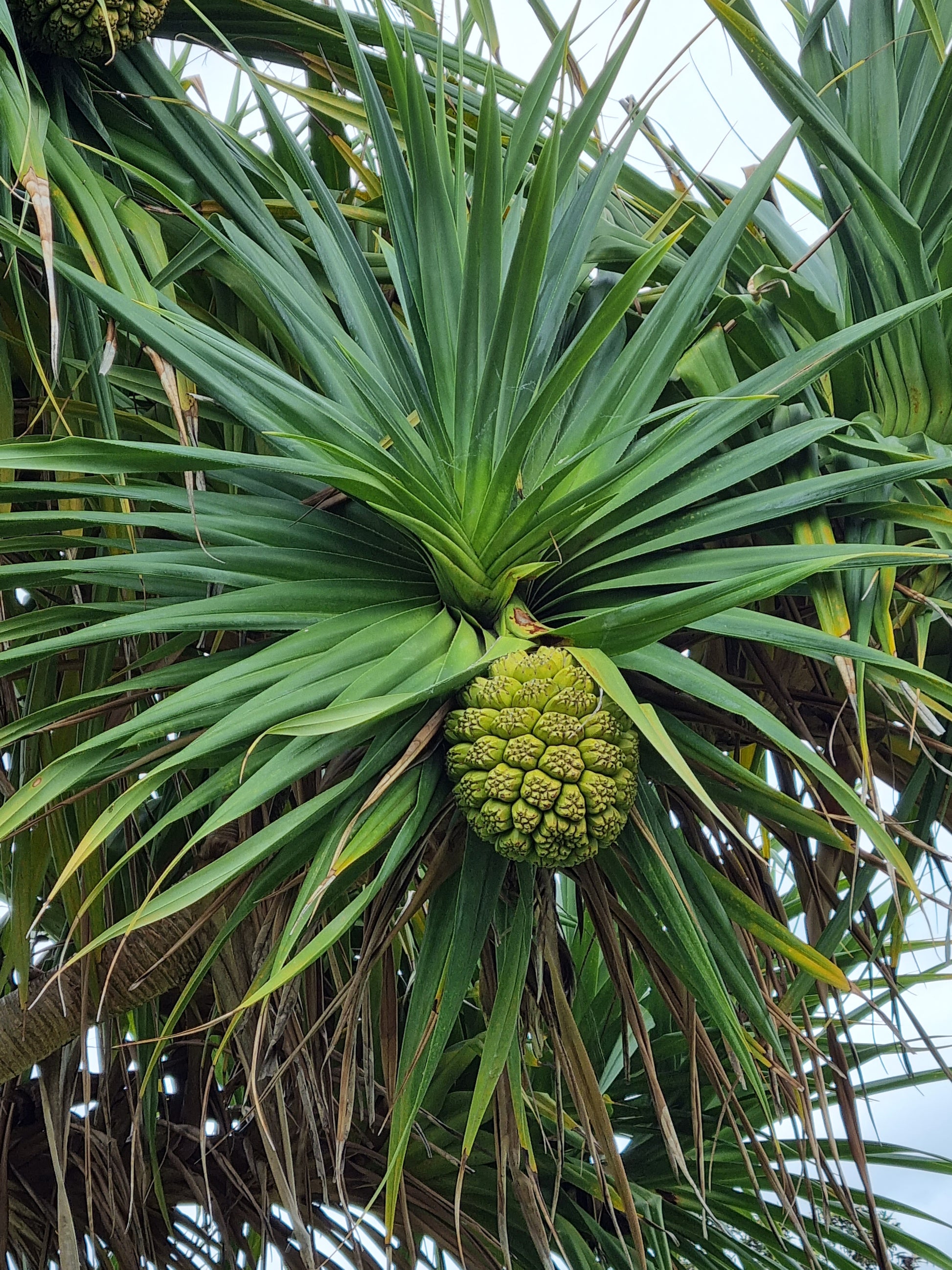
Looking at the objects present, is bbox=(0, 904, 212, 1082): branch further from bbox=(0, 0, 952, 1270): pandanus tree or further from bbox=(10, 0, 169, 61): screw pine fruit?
bbox=(10, 0, 169, 61): screw pine fruit

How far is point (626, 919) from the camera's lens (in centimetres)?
100

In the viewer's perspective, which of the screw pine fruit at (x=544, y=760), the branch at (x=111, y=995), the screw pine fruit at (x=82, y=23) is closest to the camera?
the screw pine fruit at (x=544, y=760)

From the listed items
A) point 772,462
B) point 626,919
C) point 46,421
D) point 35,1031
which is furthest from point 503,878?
point 46,421

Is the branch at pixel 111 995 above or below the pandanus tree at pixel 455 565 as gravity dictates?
below

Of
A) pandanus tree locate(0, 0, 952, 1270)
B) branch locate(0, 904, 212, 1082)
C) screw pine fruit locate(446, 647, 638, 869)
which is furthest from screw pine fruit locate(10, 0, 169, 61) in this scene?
branch locate(0, 904, 212, 1082)

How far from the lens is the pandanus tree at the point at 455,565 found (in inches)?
31.3

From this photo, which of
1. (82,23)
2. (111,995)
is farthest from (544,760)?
(82,23)

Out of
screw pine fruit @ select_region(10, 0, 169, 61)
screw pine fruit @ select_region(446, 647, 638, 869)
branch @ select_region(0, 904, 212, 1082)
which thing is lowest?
branch @ select_region(0, 904, 212, 1082)

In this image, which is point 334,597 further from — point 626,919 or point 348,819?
point 626,919

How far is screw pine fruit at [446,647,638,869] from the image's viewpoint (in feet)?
2.47

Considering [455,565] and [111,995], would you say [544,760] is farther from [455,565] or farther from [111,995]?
[111,995]

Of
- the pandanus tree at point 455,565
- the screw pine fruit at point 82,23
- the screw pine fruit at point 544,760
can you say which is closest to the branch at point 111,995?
the pandanus tree at point 455,565

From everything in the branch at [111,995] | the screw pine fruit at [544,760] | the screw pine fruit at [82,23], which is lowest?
A: the branch at [111,995]

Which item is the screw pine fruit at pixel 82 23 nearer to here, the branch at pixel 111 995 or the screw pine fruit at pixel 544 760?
the screw pine fruit at pixel 544 760
